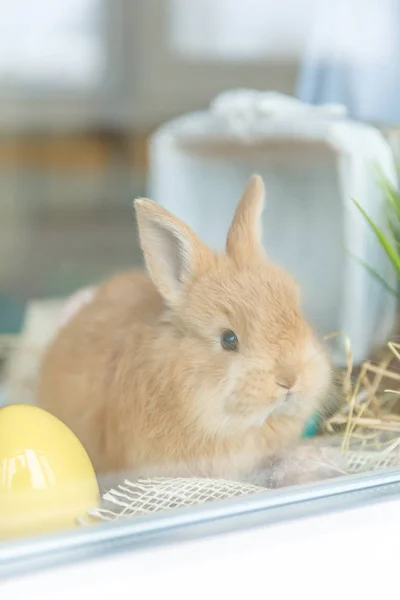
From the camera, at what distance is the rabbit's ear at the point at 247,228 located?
2.25 ft

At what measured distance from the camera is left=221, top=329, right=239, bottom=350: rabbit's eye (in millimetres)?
640

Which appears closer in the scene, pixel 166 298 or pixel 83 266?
pixel 166 298

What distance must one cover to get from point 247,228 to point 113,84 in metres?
1.02

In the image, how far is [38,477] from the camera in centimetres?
57

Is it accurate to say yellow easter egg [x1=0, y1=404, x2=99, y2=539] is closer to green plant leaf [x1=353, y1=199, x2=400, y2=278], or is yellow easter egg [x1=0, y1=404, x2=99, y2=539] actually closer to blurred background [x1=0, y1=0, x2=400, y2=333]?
blurred background [x1=0, y1=0, x2=400, y2=333]

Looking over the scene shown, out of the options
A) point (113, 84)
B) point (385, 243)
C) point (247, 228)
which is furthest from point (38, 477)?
point (113, 84)

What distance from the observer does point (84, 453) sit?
64 centimetres

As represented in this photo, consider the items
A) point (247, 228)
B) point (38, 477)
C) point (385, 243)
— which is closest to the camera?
point (38, 477)

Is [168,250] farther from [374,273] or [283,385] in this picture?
[374,273]

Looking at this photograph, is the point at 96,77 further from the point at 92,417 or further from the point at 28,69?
the point at 92,417

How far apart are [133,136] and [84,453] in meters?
0.82

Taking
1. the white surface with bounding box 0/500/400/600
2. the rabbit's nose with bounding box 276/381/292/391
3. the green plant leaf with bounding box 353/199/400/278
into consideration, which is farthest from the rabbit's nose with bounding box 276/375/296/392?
the green plant leaf with bounding box 353/199/400/278

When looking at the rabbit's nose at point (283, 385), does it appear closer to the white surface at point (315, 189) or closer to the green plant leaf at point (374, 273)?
the white surface at point (315, 189)

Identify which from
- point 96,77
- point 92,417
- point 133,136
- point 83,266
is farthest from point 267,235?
point 96,77
